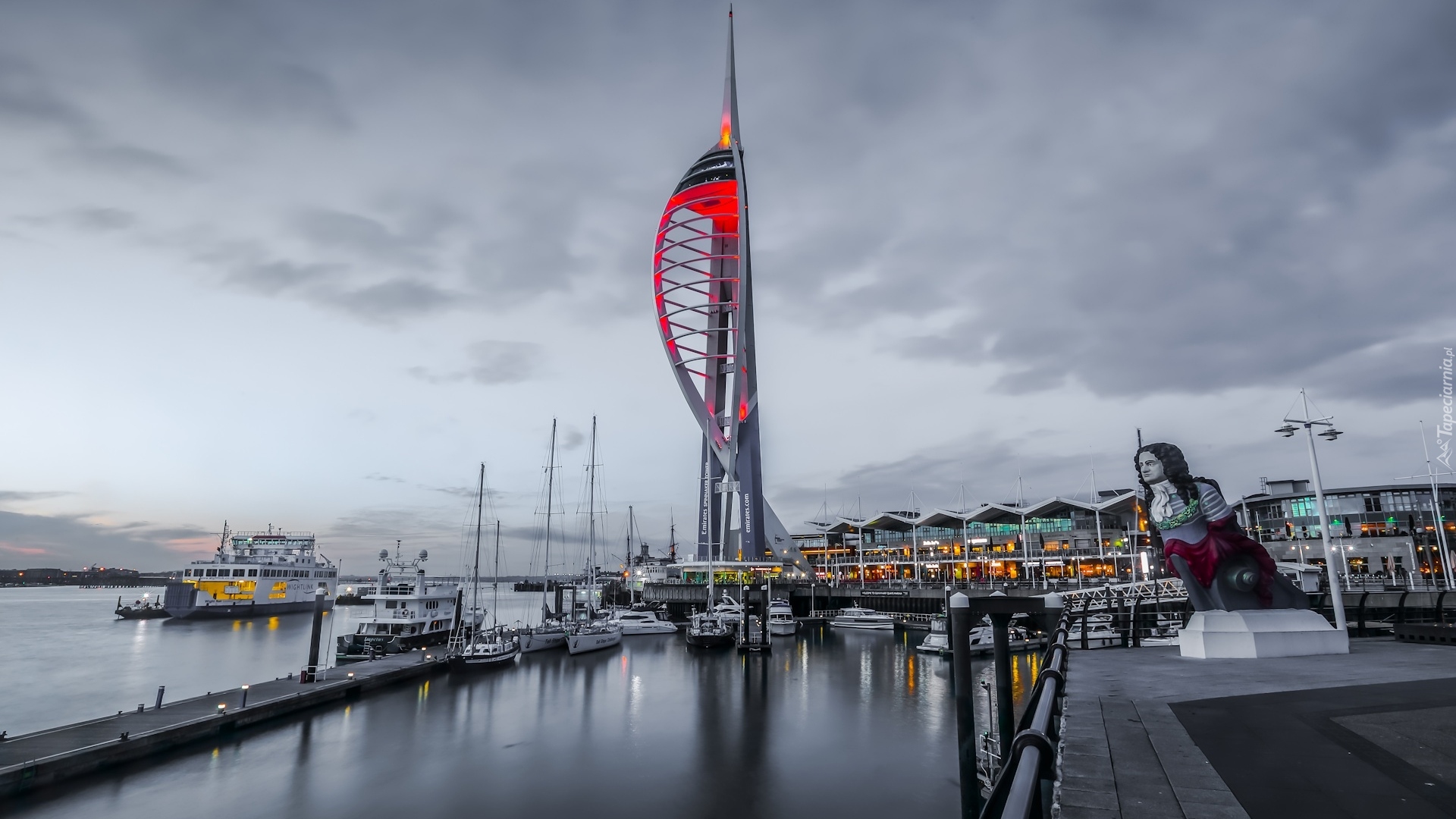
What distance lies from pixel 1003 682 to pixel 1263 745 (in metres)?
2.39

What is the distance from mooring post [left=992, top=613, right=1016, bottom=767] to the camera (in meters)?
7.20

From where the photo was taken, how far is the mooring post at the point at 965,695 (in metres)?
6.73

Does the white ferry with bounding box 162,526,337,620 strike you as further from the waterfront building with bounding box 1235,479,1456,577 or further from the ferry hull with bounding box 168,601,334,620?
the waterfront building with bounding box 1235,479,1456,577

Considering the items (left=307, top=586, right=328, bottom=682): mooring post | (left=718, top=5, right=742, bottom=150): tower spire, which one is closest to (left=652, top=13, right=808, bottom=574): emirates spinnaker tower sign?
(left=718, top=5, right=742, bottom=150): tower spire

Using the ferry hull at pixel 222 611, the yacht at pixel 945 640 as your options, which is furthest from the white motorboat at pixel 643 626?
the ferry hull at pixel 222 611

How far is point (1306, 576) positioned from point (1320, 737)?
22906 mm

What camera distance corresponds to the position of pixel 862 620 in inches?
2613

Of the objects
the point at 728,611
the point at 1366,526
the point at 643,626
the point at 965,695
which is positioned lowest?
the point at 643,626

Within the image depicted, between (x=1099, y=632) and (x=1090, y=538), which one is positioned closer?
(x=1099, y=632)

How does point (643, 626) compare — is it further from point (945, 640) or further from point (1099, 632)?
point (1099, 632)

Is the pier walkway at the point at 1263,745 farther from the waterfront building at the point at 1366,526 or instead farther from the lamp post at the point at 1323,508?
the waterfront building at the point at 1366,526

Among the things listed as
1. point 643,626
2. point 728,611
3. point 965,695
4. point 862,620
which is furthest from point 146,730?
point 862,620

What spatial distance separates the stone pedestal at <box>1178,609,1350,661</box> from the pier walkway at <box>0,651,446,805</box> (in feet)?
93.2

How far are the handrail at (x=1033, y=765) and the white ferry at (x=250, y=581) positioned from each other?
9166cm
